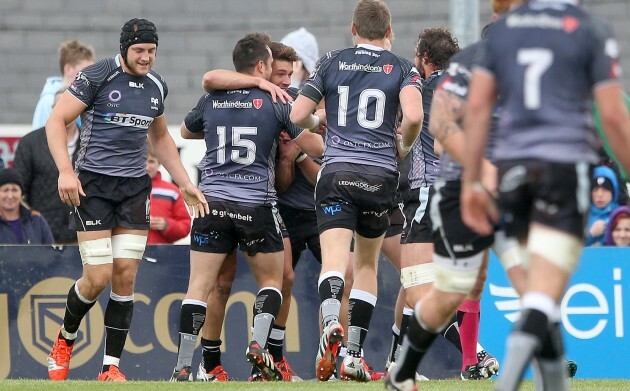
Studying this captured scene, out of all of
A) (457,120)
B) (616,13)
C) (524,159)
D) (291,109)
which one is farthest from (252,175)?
(616,13)

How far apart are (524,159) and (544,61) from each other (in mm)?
384

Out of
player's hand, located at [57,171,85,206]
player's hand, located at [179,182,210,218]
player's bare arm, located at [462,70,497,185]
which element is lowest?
player's hand, located at [179,182,210,218]

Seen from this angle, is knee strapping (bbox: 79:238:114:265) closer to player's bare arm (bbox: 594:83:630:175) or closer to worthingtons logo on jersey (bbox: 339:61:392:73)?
worthingtons logo on jersey (bbox: 339:61:392:73)

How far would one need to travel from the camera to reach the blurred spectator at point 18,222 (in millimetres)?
10849

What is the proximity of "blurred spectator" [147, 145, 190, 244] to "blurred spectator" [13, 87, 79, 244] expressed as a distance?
69 cm

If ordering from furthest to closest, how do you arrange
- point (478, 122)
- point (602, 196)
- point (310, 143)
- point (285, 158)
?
point (602, 196) → point (285, 158) → point (310, 143) → point (478, 122)

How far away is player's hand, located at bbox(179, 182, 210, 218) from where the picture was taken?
862 centimetres

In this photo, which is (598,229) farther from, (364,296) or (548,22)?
(548,22)

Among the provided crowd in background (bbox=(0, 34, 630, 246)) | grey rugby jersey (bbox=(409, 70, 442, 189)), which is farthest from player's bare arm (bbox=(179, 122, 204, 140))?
crowd in background (bbox=(0, 34, 630, 246))

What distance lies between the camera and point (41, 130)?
11.5 m

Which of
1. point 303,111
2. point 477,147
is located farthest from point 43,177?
point 477,147

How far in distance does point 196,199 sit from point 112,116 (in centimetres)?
79

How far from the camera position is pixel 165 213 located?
37.8 feet

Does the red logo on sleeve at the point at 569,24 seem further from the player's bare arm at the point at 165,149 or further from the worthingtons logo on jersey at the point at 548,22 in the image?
the player's bare arm at the point at 165,149
